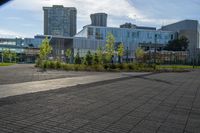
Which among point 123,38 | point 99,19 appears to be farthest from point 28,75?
point 99,19

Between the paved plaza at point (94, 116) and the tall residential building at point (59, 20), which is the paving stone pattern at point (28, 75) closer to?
the paved plaza at point (94, 116)

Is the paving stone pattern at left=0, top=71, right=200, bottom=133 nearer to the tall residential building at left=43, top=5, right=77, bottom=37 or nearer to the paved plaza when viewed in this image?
the paved plaza

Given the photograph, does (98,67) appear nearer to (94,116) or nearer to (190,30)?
(94,116)

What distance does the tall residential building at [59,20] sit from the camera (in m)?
175

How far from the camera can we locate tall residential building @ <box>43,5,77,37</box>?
574 feet

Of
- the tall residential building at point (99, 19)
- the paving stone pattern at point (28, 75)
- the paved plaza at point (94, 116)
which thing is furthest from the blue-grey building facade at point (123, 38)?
the paved plaza at point (94, 116)

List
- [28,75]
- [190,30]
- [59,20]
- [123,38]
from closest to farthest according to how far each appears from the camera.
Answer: [28,75] → [123,38] → [190,30] → [59,20]

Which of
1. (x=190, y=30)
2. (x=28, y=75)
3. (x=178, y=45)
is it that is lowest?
(x=28, y=75)

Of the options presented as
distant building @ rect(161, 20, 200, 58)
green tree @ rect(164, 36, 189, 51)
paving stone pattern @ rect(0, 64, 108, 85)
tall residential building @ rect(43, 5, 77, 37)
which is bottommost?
paving stone pattern @ rect(0, 64, 108, 85)

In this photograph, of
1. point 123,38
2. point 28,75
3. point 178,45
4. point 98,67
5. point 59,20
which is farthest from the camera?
point 59,20

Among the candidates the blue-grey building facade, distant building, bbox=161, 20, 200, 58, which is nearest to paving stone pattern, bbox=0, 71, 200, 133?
the blue-grey building facade

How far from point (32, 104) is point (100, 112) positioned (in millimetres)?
2149

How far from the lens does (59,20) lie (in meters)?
182

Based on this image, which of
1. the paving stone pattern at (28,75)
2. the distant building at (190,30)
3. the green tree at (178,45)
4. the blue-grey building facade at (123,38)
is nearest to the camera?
the paving stone pattern at (28,75)
